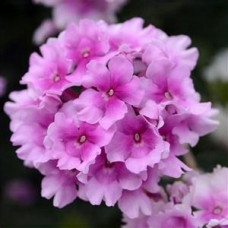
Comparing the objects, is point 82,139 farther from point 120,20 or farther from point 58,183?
point 120,20

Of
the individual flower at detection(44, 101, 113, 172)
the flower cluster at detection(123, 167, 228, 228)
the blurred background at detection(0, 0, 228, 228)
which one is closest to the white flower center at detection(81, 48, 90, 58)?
the individual flower at detection(44, 101, 113, 172)

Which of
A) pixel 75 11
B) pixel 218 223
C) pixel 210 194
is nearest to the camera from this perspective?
pixel 218 223

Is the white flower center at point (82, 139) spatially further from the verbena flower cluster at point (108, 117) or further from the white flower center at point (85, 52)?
the white flower center at point (85, 52)

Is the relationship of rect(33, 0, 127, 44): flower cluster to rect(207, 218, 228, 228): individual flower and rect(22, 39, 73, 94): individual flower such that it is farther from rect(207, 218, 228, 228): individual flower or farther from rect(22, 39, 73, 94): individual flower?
rect(207, 218, 228, 228): individual flower

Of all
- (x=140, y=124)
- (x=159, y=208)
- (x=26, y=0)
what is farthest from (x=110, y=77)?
(x=26, y=0)

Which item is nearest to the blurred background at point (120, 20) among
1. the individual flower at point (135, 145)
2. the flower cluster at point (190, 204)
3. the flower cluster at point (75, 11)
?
the flower cluster at point (75, 11)

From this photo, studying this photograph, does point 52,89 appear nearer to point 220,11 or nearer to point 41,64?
point 41,64

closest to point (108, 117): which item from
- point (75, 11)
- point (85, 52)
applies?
point (85, 52)
